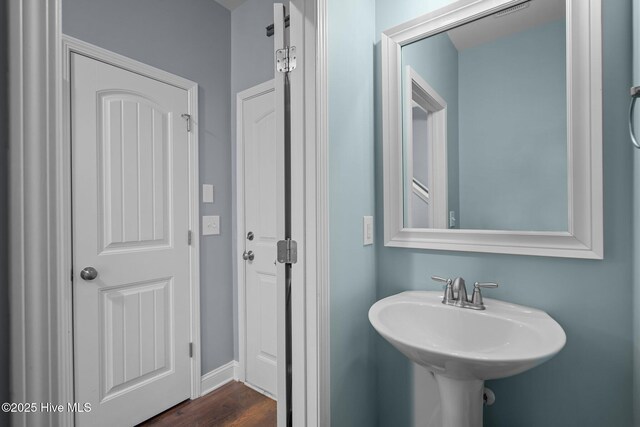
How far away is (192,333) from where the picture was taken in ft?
6.83

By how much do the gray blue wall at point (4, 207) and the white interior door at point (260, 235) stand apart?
1.62 m

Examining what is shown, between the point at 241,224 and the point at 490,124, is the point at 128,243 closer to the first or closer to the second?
the point at 241,224

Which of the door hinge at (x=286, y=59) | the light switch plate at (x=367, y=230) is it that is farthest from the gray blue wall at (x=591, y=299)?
the door hinge at (x=286, y=59)

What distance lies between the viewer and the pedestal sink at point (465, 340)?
82 centimetres

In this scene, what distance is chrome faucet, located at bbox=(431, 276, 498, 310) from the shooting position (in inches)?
44.1

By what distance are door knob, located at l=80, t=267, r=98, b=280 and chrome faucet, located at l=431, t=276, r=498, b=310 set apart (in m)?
1.67

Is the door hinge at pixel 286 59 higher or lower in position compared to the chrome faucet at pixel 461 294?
higher

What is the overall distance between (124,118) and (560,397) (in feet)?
7.70

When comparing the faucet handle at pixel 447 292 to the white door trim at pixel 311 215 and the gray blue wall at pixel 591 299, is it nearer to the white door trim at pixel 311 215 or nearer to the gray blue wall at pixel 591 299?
the gray blue wall at pixel 591 299

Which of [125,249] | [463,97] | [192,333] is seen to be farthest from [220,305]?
[463,97]

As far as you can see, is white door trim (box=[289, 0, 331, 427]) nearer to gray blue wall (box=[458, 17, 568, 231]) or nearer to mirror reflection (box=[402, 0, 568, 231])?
mirror reflection (box=[402, 0, 568, 231])

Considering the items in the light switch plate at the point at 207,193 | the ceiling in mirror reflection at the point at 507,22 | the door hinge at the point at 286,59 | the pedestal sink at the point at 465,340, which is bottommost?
the pedestal sink at the point at 465,340

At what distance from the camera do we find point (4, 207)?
0.44m

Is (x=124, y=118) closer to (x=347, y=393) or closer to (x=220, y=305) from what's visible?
(x=220, y=305)
